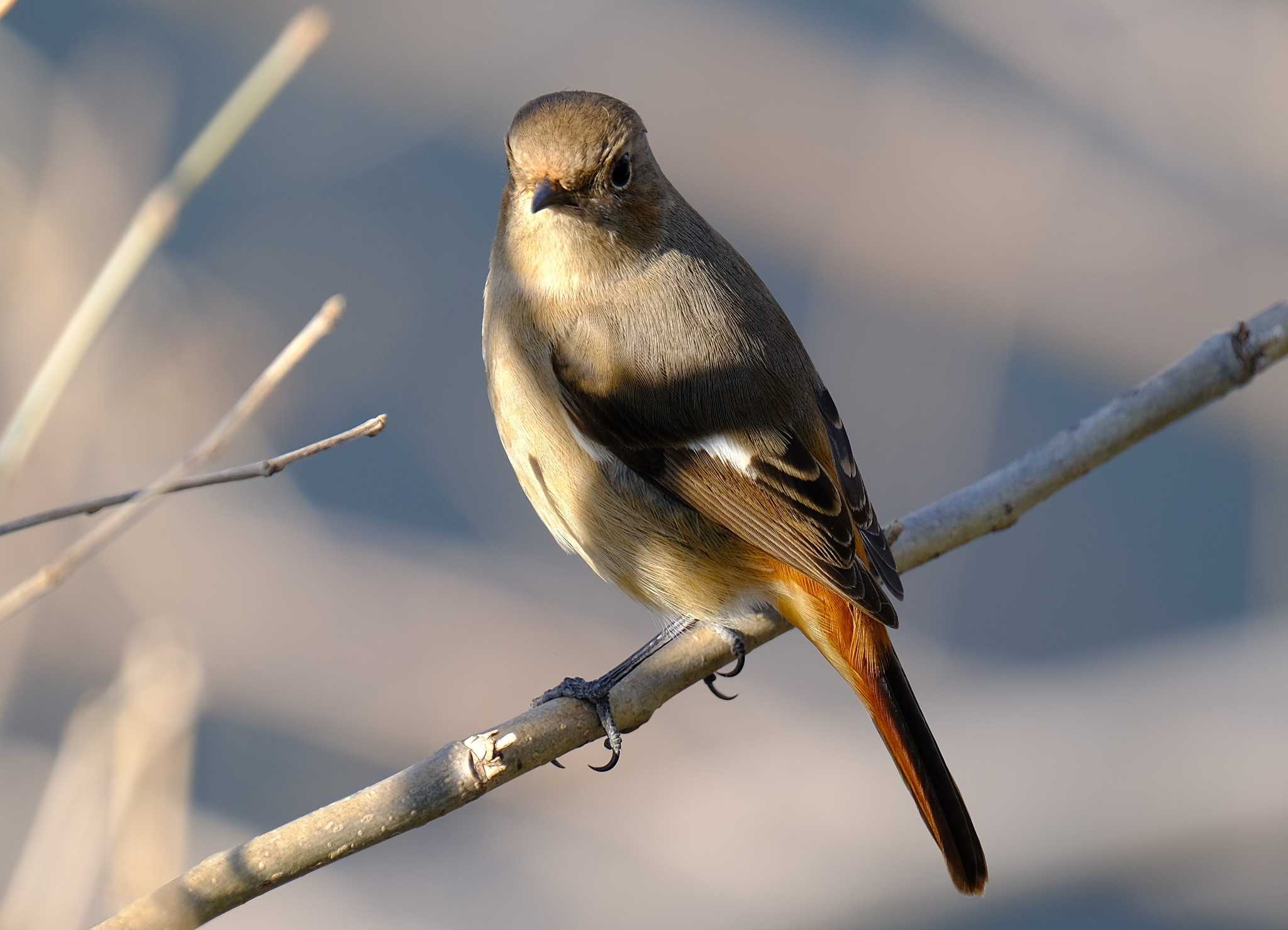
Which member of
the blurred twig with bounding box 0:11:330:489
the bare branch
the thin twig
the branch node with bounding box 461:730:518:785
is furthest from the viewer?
the bare branch

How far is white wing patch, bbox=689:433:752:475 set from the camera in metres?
2.99

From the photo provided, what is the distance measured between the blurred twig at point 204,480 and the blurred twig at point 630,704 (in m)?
0.61

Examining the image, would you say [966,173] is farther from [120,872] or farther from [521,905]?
[120,872]

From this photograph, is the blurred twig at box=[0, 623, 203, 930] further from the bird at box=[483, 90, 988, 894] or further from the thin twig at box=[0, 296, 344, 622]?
the bird at box=[483, 90, 988, 894]

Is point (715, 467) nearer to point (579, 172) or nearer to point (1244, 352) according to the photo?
point (579, 172)

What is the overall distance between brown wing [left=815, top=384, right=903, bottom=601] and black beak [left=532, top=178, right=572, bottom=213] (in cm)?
74

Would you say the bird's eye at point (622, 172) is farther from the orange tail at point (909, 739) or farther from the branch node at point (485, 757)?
the branch node at point (485, 757)

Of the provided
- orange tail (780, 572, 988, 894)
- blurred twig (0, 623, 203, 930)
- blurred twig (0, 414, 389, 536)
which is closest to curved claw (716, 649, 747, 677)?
orange tail (780, 572, 988, 894)

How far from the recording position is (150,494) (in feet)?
4.89

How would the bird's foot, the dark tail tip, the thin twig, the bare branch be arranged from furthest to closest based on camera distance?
the bare branch < the dark tail tip < the bird's foot < the thin twig

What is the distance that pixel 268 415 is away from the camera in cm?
380

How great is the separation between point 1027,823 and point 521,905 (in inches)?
57.6

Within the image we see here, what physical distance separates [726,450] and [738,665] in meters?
0.56

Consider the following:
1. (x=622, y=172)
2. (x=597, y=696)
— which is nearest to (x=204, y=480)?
(x=597, y=696)
